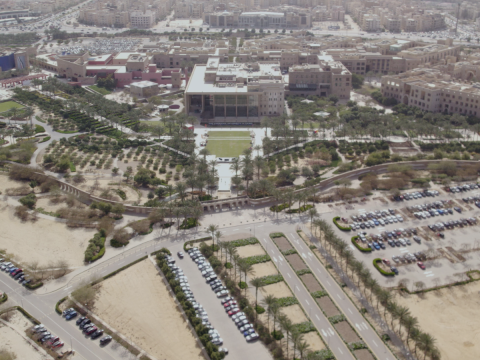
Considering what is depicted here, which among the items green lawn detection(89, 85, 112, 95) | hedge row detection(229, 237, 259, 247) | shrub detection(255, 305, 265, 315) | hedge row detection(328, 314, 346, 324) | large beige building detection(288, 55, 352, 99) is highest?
large beige building detection(288, 55, 352, 99)

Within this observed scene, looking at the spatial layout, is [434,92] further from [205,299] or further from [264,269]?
[205,299]

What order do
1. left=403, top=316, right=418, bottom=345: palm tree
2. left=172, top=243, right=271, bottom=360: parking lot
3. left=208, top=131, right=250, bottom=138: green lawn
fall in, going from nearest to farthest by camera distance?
left=172, top=243, right=271, bottom=360: parking lot, left=403, top=316, right=418, bottom=345: palm tree, left=208, top=131, right=250, bottom=138: green lawn

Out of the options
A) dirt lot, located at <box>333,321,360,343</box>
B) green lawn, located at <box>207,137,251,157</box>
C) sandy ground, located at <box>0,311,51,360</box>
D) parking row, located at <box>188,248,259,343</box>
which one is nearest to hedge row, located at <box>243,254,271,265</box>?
parking row, located at <box>188,248,259,343</box>

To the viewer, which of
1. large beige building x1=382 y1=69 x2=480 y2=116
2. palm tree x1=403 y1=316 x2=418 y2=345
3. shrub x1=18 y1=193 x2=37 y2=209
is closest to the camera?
palm tree x1=403 y1=316 x2=418 y2=345

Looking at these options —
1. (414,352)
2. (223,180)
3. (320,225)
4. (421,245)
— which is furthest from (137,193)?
(414,352)

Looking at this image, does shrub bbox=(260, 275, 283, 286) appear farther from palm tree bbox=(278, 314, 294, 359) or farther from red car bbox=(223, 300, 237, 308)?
palm tree bbox=(278, 314, 294, 359)

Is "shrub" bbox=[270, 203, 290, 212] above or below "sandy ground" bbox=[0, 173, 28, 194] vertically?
below

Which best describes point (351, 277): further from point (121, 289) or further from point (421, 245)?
point (121, 289)
